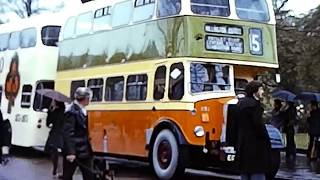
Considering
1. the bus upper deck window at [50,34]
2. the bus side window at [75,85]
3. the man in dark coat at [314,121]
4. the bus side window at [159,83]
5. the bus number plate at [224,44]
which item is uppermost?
the bus upper deck window at [50,34]

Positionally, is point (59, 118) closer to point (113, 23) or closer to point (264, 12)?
point (113, 23)

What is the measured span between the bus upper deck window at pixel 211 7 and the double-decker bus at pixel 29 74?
7.76m

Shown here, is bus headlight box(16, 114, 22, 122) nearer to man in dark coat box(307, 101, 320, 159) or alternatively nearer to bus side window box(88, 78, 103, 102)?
bus side window box(88, 78, 103, 102)

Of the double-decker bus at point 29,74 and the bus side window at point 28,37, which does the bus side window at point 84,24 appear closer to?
the double-decker bus at point 29,74

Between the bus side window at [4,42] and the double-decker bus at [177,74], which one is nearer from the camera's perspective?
the double-decker bus at [177,74]

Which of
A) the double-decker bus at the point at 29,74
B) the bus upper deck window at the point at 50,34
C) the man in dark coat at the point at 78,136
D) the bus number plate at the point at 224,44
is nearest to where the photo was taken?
the man in dark coat at the point at 78,136

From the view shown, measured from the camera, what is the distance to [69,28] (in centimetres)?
2180

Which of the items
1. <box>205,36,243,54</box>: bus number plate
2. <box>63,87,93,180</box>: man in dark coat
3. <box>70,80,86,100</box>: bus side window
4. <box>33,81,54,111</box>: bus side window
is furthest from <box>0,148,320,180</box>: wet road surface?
<box>63,87,93,180</box>: man in dark coat

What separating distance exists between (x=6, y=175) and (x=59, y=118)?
2056mm

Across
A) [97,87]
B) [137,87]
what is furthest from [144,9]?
[97,87]

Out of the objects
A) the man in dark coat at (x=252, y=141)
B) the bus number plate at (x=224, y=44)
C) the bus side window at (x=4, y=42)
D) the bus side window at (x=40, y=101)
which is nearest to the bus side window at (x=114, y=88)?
the bus number plate at (x=224, y=44)

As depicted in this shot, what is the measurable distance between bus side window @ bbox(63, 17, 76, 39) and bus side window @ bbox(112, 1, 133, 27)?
2718mm

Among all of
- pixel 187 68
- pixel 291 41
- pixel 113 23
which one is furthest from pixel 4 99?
pixel 291 41

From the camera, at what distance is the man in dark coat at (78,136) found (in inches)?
384
